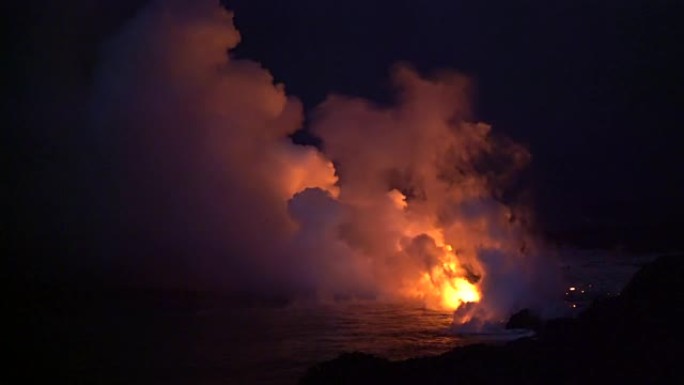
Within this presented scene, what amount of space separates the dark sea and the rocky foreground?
24.9ft

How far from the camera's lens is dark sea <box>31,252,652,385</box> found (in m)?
30.0

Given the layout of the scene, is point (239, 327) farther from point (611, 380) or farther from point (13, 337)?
point (611, 380)

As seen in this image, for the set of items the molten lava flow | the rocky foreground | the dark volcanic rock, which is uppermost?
the molten lava flow

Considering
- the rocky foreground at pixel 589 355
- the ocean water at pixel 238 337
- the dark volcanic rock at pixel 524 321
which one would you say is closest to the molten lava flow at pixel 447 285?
the ocean water at pixel 238 337

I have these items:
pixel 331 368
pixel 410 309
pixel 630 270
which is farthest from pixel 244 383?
pixel 630 270

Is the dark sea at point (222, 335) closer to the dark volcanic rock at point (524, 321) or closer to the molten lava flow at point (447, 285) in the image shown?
the molten lava flow at point (447, 285)

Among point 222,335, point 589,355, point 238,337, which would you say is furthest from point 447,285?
point 589,355

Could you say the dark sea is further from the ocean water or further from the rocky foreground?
the rocky foreground

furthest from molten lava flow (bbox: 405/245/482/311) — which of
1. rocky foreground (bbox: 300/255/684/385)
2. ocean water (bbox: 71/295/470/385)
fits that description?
rocky foreground (bbox: 300/255/684/385)

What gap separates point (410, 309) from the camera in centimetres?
4606

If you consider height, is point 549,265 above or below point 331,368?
above

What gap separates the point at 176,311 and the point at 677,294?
29.5 m

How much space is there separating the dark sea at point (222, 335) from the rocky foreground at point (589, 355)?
24.9ft

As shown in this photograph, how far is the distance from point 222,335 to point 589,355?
21013mm
